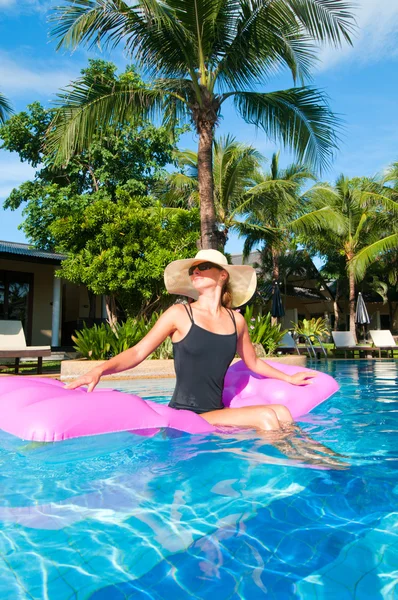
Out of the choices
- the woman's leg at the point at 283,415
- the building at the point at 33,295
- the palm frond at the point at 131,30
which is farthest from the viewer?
the building at the point at 33,295

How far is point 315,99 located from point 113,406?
27.3 feet

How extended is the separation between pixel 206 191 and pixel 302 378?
216 inches

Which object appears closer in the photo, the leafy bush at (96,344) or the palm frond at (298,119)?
the leafy bush at (96,344)

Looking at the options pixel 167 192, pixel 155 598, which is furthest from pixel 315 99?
pixel 167 192

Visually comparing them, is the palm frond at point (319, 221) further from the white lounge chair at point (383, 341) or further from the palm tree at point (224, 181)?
the white lounge chair at point (383, 341)

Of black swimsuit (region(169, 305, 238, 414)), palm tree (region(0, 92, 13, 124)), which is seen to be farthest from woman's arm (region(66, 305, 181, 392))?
palm tree (region(0, 92, 13, 124))

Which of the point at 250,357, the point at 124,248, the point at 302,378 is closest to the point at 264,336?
the point at 124,248

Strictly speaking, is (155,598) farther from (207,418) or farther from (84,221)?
(84,221)

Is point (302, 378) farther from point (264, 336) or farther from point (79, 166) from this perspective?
point (79, 166)

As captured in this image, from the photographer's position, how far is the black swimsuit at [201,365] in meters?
3.12

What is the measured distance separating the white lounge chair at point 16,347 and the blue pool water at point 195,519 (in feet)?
20.3

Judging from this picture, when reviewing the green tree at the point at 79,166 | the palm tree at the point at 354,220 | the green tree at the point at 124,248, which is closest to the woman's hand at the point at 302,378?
the green tree at the point at 124,248

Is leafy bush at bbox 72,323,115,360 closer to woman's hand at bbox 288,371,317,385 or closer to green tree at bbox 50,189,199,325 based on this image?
green tree at bbox 50,189,199,325

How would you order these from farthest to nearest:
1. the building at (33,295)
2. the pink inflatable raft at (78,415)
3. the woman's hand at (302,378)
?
the building at (33,295) < the woman's hand at (302,378) < the pink inflatable raft at (78,415)
